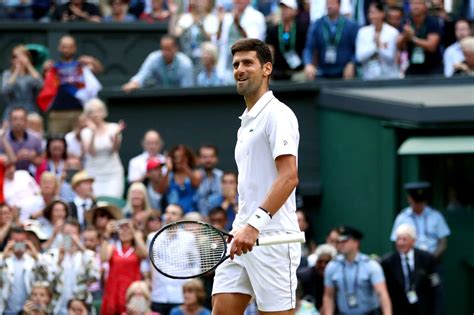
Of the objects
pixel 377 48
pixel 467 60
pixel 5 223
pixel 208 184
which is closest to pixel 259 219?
pixel 5 223

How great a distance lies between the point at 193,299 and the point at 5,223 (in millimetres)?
2222

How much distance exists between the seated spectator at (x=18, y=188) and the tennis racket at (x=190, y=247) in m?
6.69

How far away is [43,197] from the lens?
559 inches

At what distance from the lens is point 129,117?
1711 centimetres

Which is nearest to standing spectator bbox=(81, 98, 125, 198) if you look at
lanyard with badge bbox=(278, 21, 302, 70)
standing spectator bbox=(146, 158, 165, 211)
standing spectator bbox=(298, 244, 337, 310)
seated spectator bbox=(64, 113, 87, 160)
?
seated spectator bbox=(64, 113, 87, 160)

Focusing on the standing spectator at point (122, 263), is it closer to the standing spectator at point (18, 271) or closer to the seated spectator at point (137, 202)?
the standing spectator at point (18, 271)

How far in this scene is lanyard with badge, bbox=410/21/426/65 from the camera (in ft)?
55.4

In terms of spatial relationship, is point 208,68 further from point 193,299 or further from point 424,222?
point 193,299

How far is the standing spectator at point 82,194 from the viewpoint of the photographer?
46.5 feet

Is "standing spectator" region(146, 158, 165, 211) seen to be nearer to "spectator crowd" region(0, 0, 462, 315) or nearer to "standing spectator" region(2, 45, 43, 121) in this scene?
"spectator crowd" region(0, 0, 462, 315)

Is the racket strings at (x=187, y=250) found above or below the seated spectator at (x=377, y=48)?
below

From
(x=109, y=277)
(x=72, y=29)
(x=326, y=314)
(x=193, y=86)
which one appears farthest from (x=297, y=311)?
(x=72, y=29)

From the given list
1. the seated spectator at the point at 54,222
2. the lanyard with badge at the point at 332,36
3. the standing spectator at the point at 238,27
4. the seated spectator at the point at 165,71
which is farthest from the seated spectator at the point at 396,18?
the seated spectator at the point at 54,222

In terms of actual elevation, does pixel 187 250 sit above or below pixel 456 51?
below
